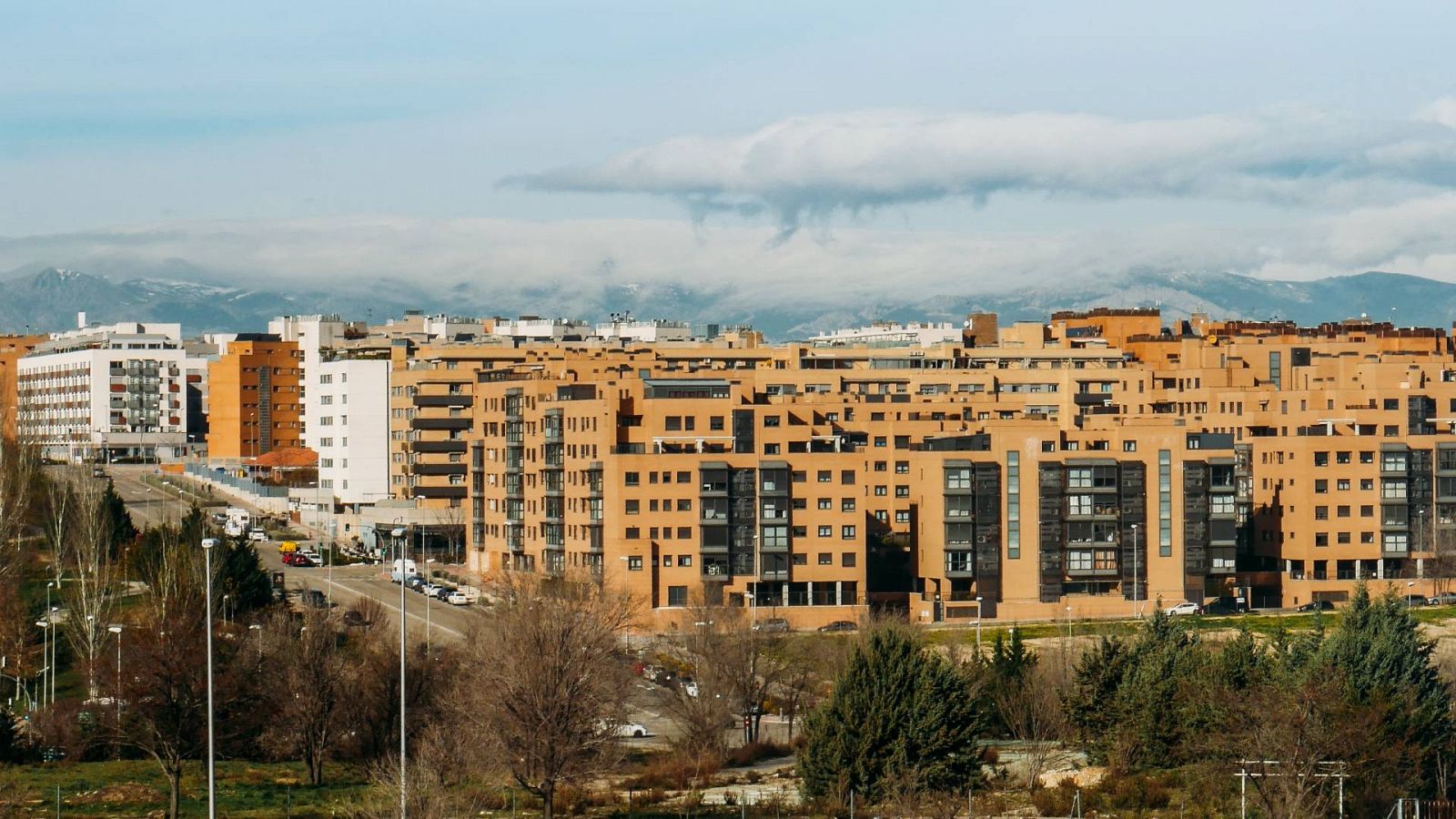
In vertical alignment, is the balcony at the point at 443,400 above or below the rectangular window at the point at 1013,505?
above

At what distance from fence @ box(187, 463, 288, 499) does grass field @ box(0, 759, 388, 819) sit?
86441 millimetres

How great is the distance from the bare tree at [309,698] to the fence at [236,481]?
8343 cm

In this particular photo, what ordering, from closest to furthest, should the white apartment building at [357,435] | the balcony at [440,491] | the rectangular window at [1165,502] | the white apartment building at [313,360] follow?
1. the rectangular window at [1165,502]
2. the balcony at [440,491]
3. the white apartment building at [357,435]
4. the white apartment building at [313,360]

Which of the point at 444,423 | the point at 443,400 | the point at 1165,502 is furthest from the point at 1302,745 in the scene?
the point at 443,400

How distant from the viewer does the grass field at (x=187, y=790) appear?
66.2 metres

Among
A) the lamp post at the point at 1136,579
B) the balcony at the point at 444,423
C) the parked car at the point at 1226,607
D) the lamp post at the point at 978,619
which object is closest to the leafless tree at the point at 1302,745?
the lamp post at the point at 978,619

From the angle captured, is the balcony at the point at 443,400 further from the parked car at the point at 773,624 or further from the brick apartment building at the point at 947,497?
the parked car at the point at 773,624

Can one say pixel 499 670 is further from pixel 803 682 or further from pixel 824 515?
pixel 824 515

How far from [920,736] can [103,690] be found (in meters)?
28.8

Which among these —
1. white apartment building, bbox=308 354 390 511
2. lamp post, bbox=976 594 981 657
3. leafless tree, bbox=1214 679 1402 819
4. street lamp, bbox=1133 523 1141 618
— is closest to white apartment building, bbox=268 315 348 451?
white apartment building, bbox=308 354 390 511

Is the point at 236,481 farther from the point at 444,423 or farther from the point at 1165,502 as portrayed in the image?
the point at 1165,502

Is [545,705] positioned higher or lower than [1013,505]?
lower

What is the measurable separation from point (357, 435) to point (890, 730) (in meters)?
102

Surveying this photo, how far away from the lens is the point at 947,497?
12231 centimetres
